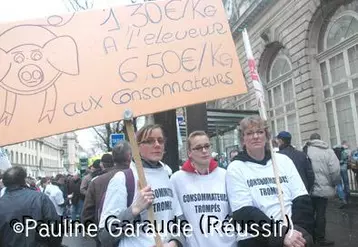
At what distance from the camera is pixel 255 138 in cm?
305

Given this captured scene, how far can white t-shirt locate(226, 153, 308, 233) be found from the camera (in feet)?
9.52

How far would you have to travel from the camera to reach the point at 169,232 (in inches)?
A: 107

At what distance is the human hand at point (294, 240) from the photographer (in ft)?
8.95

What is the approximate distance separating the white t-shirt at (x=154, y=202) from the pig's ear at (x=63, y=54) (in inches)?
29.9

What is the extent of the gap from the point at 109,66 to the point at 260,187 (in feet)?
4.50

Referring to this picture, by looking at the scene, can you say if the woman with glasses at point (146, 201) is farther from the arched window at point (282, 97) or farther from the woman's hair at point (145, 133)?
the arched window at point (282, 97)

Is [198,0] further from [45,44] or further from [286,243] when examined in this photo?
[286,243]

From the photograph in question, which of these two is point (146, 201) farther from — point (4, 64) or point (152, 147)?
point (4, 64)

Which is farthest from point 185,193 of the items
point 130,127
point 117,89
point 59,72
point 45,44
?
point 45,44

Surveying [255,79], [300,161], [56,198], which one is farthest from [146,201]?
[56,198]

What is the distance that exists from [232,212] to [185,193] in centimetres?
37

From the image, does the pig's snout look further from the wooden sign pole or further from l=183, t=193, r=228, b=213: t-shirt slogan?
l=183, t=193, r=228, b=213: t-shirt slogan

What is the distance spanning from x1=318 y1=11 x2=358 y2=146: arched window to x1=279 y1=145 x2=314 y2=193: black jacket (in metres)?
9.53

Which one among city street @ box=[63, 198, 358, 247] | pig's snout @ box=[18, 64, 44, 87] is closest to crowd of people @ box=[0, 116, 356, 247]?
pig's snout @ box=[18, 64, 44, 87]
